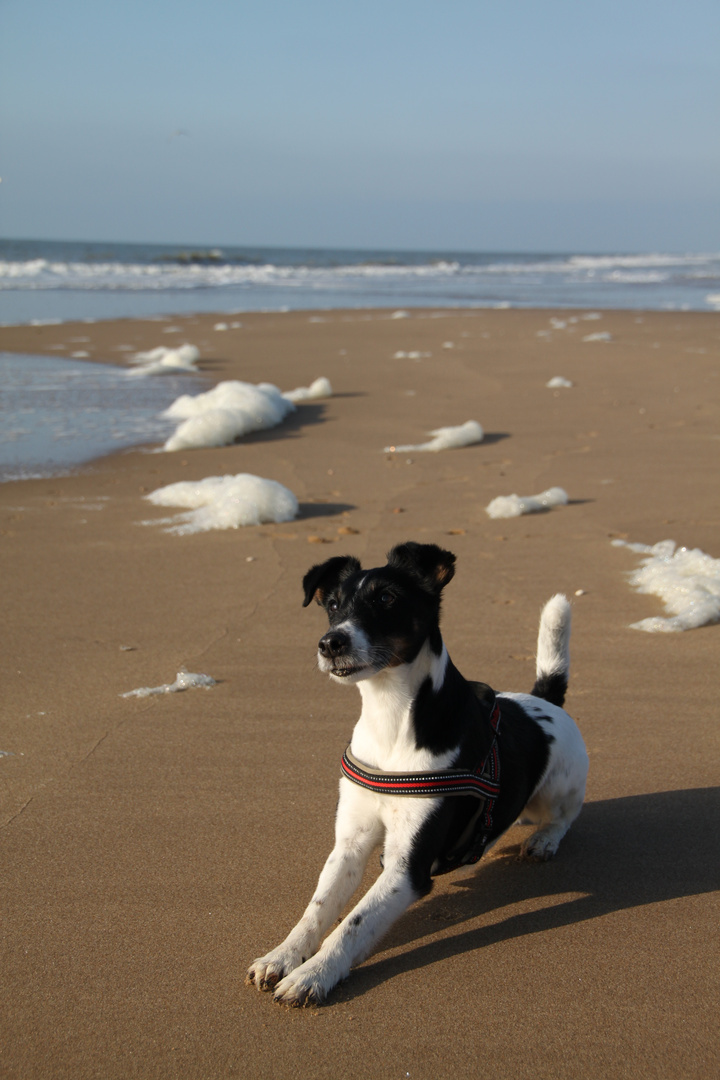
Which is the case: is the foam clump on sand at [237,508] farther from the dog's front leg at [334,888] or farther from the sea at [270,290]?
the sea at [270,290]

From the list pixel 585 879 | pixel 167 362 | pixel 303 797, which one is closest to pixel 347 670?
pixel 303 797

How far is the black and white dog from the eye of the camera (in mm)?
2688

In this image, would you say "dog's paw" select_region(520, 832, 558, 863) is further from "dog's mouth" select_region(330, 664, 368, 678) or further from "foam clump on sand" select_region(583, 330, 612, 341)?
"foam clump on sand" select_region(583, 330, 612, 341)

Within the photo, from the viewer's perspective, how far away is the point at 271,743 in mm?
4043

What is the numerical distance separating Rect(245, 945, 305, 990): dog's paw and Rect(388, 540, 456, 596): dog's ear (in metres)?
1.16

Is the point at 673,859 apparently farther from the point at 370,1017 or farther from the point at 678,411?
the point at 678,411

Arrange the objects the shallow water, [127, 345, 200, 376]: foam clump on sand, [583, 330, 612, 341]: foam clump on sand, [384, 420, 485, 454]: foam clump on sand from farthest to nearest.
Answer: [583, 330, 612, 341]: foam clump on sand < [127, 345, 200, 376]: foam clump on sand < the shallow water < [384, 420, 485, 454]: foam clump on sand

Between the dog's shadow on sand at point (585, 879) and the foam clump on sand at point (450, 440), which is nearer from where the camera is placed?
the dog's shadow on sand at point (585, 879)

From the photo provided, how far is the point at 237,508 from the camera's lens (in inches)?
281

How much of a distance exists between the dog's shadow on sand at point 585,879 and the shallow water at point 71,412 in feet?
22.5

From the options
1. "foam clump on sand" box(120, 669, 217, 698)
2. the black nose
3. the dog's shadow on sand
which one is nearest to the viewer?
the black nose

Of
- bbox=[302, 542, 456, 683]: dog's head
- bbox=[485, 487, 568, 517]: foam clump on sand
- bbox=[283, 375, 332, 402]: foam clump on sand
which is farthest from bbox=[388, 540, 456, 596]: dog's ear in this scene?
bbox=[283, 375, 332, 402]: foam clump on sand

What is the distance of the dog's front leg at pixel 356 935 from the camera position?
254 cm

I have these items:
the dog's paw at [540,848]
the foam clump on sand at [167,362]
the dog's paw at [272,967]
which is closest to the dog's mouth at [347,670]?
the dog's paw at [272,967]
